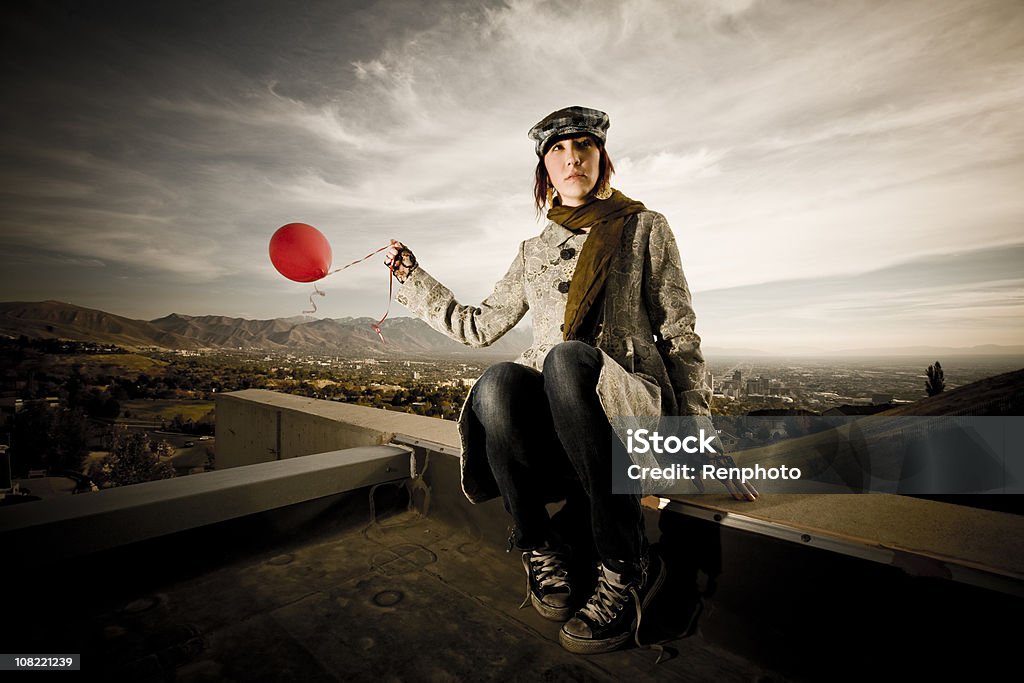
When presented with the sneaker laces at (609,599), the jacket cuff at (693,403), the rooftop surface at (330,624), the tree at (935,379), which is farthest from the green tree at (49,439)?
the tree at (935,379)

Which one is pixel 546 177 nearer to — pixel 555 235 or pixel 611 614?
pixel 555 235

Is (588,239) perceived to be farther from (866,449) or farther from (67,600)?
(67,600)

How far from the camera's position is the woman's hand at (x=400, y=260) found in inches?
64.1

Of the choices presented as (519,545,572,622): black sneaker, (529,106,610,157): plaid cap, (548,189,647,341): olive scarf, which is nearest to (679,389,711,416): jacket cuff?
(548,189,647,341): olive scarf

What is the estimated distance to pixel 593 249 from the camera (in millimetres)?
1271

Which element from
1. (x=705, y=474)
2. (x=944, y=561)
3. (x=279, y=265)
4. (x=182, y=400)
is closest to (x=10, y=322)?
(x=182, y=400)

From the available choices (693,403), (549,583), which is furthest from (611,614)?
(693,403)

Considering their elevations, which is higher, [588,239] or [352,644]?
[588,239]

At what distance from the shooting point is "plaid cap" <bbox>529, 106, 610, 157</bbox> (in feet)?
4.45

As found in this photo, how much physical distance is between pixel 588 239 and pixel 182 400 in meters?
7.88

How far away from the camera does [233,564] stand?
53.4 inches

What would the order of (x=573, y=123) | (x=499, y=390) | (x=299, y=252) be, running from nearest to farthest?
(x=499, y=390), (x=573, y=123), (x=299, y=252)

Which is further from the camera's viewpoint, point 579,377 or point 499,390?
point 499,390

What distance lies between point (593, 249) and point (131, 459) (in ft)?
28.4
